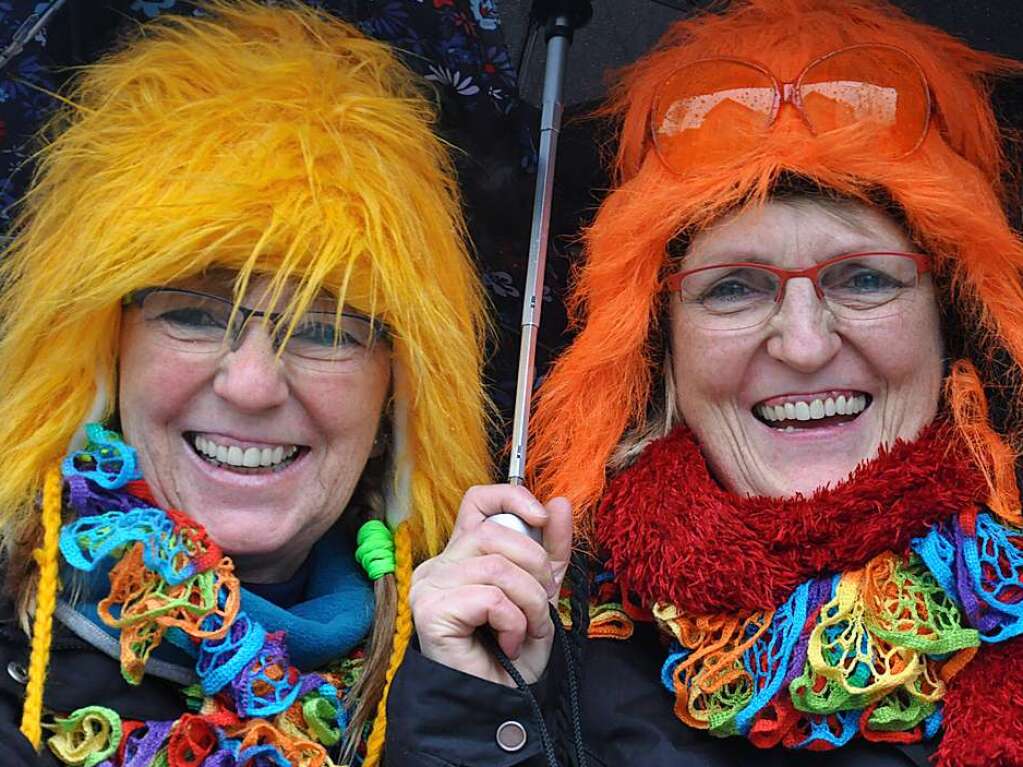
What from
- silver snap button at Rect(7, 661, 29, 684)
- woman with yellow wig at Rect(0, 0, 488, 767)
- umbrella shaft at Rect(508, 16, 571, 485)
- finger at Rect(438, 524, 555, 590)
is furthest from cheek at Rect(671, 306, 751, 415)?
silver snap button at Rect(7, 661, 29, 684)

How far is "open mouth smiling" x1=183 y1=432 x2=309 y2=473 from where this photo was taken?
2.22 metres

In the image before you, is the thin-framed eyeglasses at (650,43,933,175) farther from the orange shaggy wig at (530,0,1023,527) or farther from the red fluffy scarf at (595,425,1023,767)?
the red fluffy scarf at (595,425,1023,767)

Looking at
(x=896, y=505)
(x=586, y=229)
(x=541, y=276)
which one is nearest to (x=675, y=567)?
(x=896, y=505)

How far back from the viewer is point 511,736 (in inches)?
77.5

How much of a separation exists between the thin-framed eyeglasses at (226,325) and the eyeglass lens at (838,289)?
0.63m

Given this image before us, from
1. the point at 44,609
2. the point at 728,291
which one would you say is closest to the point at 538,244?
the point at 728,291

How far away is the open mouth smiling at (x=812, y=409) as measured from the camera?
2268 millimetres

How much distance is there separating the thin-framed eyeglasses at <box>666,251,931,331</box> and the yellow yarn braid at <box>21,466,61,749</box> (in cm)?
115

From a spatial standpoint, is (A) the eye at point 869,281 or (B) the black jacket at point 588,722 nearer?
(B) the black jacket at point 588,722

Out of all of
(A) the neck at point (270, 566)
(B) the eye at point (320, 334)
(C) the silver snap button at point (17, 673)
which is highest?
(B) the eye at point (320, 334)

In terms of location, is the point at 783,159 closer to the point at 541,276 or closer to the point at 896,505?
the point at 541,276

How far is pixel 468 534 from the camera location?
2008 mm

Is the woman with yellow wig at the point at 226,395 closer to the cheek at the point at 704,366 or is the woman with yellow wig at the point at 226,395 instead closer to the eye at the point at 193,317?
the eye at the point at 193,317

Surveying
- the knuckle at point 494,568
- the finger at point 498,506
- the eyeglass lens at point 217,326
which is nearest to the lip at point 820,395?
the finger at point 498,506
